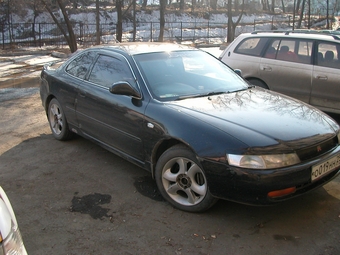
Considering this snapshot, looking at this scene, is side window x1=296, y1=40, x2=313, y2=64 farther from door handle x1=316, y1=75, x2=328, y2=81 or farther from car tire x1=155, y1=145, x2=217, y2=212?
car tire x1=155, y1=145, x2=217, y2=212

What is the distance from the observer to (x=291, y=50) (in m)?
7.17

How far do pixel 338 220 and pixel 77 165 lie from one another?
120 inches

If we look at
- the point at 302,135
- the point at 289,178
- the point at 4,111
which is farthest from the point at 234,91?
the point at 4,111

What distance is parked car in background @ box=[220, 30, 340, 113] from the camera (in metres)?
6.63

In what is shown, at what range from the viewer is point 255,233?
3346 millimetres

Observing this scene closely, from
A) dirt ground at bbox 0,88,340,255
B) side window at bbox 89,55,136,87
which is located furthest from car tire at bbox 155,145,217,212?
side window at bbox 89,55,136,87

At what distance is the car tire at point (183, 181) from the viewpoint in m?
3.56

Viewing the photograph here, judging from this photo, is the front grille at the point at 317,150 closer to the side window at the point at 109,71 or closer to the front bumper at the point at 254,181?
the front bumper at the point at 254,181

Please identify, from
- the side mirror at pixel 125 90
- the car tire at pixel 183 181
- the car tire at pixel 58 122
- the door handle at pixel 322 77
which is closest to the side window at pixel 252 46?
the door handle at pixel 322 77

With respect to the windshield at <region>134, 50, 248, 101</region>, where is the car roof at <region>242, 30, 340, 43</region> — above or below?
above

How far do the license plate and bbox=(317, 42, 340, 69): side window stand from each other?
345 centimetres

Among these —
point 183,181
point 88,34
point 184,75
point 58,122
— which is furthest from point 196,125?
point 88,34

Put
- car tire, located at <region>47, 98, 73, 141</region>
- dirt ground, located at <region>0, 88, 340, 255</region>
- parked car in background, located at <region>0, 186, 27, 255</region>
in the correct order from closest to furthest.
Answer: parked car in background, located at <region>0, 186, 27, 255</region>, dirt ground, located at <region>0, 88, 340, 255</region>, car tire, located at <region>47, 98, 73, 141</region>

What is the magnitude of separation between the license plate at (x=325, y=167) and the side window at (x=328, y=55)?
3.45 meters
